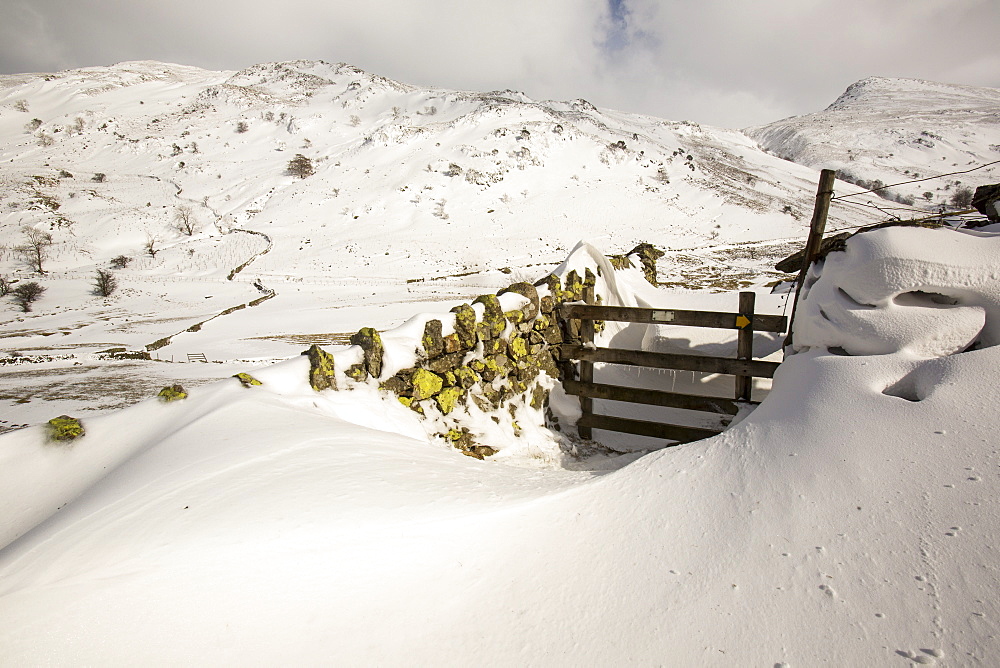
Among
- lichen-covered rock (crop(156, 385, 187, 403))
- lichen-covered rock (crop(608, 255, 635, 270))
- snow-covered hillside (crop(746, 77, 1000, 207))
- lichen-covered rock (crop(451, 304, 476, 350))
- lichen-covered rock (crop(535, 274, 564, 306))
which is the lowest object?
lichen-covered rock (crop(156, 385, 187, 403))

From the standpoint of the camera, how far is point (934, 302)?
3602mm

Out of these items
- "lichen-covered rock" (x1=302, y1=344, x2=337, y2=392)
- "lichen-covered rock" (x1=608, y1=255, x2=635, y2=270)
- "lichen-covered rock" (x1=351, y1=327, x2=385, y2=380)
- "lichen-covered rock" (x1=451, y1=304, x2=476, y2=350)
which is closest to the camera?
"lichen-covered rock" (x1=302, y1=344, x2=337, y2=392)

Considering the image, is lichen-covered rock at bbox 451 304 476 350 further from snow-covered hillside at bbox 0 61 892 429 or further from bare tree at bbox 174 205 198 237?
bare tree at bbox 174 205 198 237

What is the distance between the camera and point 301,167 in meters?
47.4

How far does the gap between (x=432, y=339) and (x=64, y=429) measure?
10.7 feet

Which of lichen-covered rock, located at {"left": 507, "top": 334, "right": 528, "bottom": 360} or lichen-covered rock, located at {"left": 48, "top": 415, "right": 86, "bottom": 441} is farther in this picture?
lichen-covered rock, located at {"left": 507, "top": 334, "right": 528, "bottom": 360}

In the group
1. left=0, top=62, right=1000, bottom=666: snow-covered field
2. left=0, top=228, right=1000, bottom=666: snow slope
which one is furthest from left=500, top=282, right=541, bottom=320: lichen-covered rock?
left=0, top=228, right=1000, bottom=666: snow slope

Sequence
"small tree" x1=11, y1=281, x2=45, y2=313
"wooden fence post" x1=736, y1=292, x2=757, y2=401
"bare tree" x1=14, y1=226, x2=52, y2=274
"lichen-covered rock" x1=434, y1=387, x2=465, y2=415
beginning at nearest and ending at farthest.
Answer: "lichen-covered rock" x1=434, y1=387, x2=465, y2=415
"wooden fence post" x1=736, y1=292, x2=757, y2=401
"small tree" x1=11, y1=281, x2=45, y2=313
"bare tree" x1=14, y1=226, x2=52, y2=274

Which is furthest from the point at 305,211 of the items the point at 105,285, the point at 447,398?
the point at 447,398

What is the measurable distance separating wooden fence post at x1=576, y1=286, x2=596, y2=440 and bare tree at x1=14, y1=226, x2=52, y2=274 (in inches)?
1535

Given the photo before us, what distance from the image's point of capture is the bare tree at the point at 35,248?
30.0 metres

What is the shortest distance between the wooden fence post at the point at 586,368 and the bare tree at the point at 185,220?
1637 inches

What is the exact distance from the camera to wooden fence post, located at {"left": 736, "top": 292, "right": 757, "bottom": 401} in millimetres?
5469

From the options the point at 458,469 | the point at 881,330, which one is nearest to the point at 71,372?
the point at 458,469
